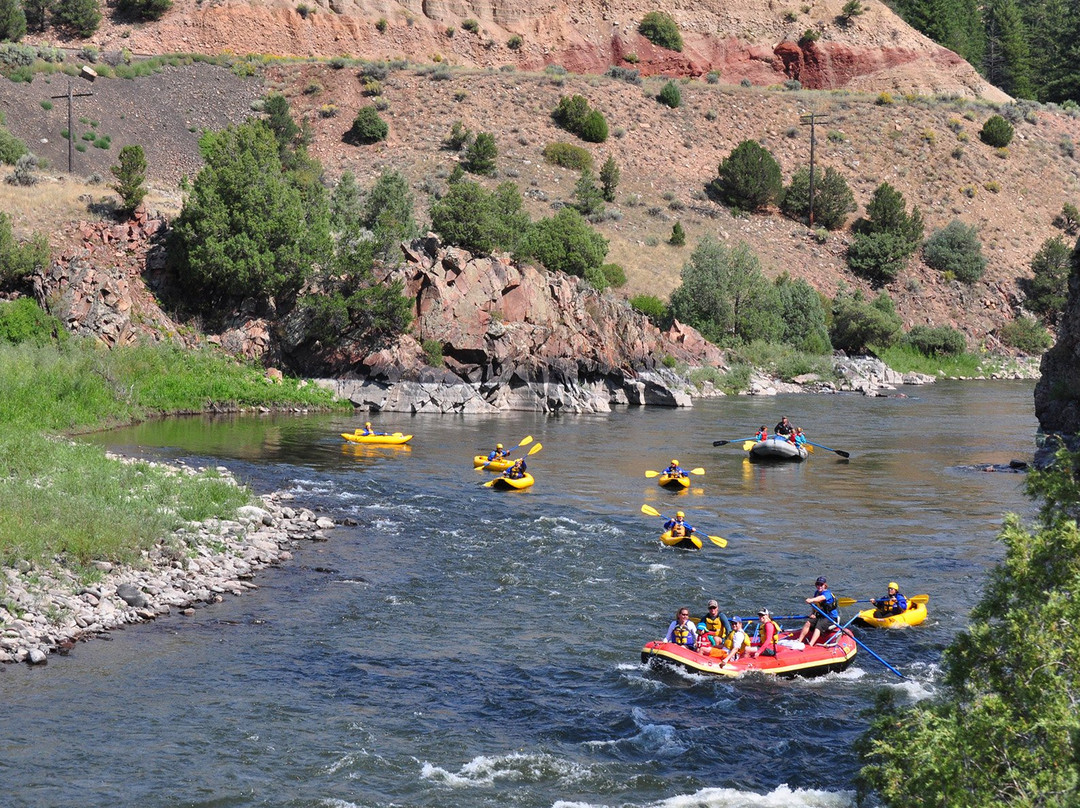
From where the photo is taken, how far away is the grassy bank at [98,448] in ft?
72.2

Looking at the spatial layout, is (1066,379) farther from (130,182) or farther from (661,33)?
(661,33)

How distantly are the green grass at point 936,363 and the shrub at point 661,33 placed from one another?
45973 mm

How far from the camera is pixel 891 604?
21.8m

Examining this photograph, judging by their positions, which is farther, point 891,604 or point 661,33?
point 661,33

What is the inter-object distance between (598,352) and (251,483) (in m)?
29.5

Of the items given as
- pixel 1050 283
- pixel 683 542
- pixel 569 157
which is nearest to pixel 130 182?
pixel 569 157

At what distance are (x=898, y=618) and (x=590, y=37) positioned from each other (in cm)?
9800

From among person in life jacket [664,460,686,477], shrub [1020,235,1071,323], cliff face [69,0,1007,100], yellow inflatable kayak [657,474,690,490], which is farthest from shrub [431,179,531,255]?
shrub [1020,235,1071,323]

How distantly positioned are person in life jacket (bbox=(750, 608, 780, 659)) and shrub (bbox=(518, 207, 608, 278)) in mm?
48411

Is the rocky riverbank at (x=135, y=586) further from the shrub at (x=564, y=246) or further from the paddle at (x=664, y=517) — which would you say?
the shrub at (x=564, y=246)

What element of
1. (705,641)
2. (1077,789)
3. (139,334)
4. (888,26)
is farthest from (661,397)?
(888,26)

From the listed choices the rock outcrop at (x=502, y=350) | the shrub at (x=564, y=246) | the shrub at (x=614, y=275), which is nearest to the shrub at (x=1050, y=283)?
the shrub at (x=614, y=275)

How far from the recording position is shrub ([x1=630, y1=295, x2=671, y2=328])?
7125 centimetres

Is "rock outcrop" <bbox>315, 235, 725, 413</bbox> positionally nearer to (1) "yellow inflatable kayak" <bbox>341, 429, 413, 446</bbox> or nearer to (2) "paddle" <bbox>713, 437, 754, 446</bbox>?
(1) "yellow inflatable kayak" <bbox>341, 429, 413, 446</bbox>
